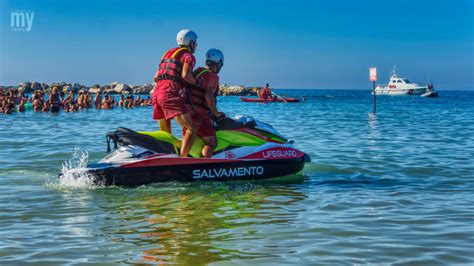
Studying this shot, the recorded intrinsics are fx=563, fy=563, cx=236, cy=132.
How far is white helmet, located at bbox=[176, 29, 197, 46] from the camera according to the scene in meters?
7.91

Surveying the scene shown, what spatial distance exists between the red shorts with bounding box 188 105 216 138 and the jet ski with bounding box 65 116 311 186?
0.21 meters

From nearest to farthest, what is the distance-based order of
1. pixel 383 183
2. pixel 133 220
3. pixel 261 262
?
pixel 261 262 < pixel 133 220 < pixel 383 183

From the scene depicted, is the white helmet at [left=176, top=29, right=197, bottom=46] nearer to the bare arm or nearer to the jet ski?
the bare arm

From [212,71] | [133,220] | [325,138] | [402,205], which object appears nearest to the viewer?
[133,220]

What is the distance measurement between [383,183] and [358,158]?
9.63ft

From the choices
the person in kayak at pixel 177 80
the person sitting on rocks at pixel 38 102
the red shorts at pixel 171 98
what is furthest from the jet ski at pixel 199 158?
the person sitting on rocks at pixel 38 102

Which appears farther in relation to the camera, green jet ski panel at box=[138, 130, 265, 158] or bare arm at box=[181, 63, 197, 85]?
green jet ski panel at box=[138, 130, 265, 158]

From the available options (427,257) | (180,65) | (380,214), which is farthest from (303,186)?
(427,257)

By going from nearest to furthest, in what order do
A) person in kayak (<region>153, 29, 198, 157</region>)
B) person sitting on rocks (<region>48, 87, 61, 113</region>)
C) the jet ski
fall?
person in kayak (<region>153, 29, 198, 157</region>) → the jet ski → person sitting on rocks (<region>48, 87, 61, 113</region>)

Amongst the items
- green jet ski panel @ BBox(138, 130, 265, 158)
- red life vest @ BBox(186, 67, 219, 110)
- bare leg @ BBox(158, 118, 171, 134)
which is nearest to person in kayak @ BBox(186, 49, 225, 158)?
red life vest @ BBox(186, 67, 219, 110)

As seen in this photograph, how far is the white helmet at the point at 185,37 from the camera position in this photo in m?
7.91

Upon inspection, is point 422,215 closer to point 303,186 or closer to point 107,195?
point 303,186

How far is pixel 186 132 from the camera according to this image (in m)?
8.05

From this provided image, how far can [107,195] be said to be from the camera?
7609 mm
